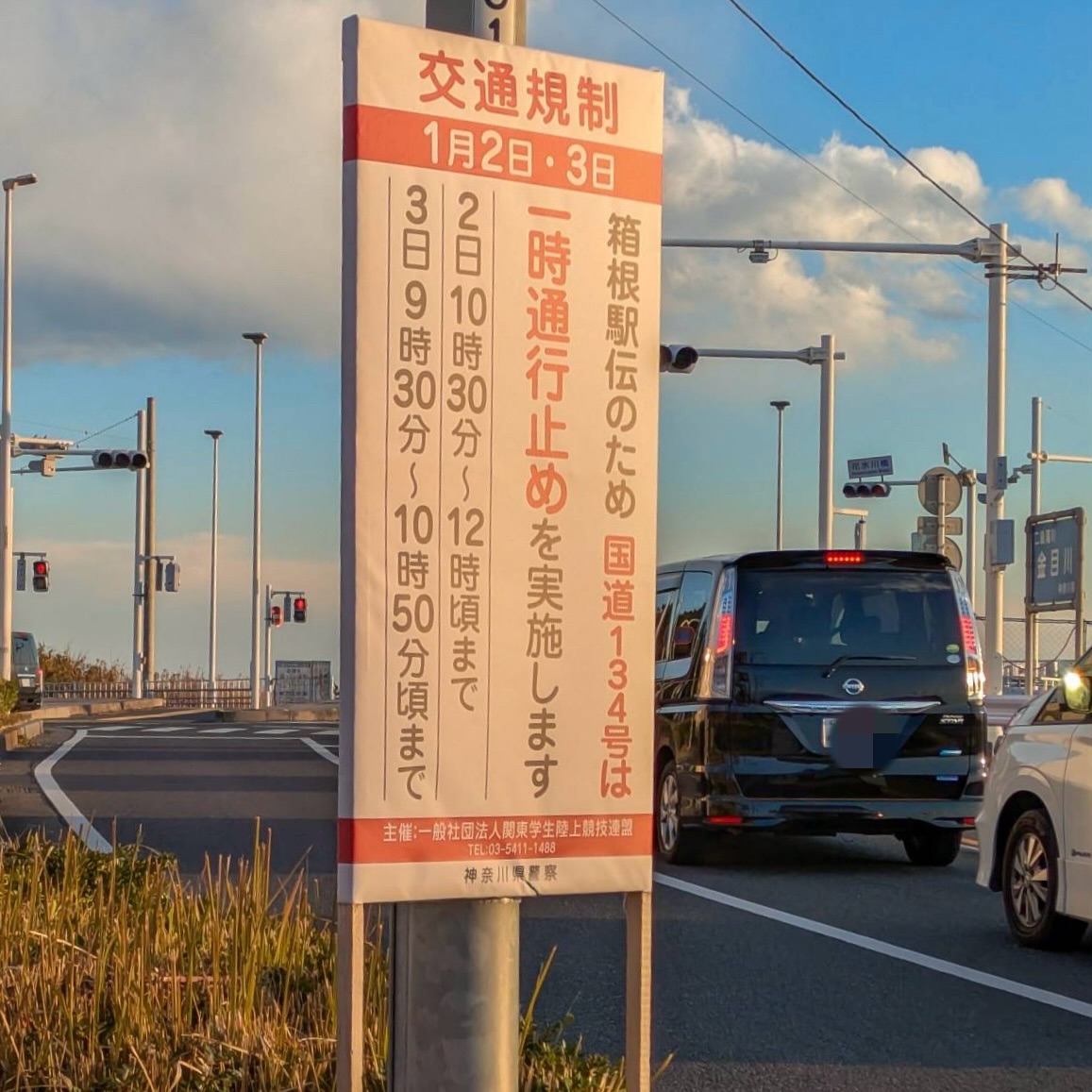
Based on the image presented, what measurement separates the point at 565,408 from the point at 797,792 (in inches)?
329

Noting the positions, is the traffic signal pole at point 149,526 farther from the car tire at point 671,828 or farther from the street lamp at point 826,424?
the car tire at point 671,828

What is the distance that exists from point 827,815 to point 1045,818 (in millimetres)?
3161

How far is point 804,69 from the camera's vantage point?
1889 cm

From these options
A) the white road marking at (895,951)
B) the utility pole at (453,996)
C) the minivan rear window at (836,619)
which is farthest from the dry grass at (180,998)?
the minivan rear window at (836,619)

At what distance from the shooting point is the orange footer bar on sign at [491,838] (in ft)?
13.9

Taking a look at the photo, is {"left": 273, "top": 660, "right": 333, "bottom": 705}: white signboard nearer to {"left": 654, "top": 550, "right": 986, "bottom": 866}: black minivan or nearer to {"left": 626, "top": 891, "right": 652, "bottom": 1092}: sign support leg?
{"left": 654, "top": 550, "right": 986, "bottom": 866}: black minivan

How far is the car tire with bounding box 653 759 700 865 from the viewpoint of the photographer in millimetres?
12922

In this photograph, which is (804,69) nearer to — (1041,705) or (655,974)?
(1041,705)

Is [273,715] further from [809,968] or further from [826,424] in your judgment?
[809,968]

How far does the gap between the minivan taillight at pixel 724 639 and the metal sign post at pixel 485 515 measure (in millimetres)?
8051

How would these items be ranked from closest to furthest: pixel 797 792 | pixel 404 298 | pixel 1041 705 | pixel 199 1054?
pixel 404 298 < pixel 199 1054 < pixel 1041 705 < pixel 797 792

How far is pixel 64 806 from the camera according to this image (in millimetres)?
16359

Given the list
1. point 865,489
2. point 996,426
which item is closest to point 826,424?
point 996,426

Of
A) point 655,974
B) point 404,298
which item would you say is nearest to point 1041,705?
point 655,974
